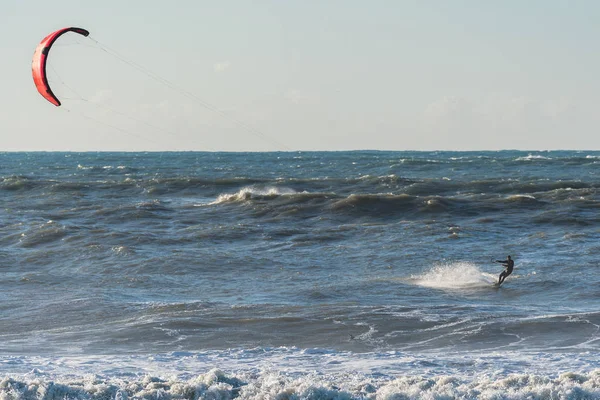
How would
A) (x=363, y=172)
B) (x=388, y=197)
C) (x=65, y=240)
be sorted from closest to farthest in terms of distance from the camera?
(x=65, y=240) < (x=388, y=197) < (x=363, y=172)

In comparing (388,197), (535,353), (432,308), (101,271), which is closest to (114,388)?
(535,353)

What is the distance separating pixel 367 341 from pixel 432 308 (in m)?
2.52

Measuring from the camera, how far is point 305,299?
1532 cm

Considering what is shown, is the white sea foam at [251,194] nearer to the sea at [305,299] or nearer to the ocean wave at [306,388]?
the sea at [305,299]

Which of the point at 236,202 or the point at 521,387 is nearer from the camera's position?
the point at 521,387

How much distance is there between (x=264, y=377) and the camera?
32.6 ft

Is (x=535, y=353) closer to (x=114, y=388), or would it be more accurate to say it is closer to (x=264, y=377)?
(x=264, y=377)
